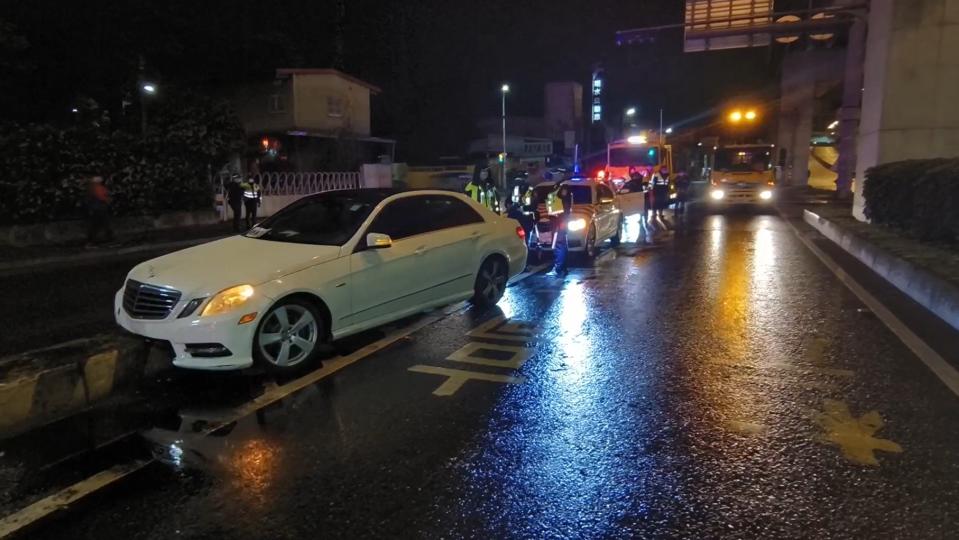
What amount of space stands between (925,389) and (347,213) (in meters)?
5.18

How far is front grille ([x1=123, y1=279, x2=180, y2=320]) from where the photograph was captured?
5152 mm

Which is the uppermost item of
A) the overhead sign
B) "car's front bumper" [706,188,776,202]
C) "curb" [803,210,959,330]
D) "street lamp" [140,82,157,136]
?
the overhead sign

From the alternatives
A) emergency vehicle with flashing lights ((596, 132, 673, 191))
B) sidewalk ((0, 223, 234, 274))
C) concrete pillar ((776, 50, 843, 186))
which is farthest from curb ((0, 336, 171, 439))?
concrete pillar ((776, 50, 843, 186))

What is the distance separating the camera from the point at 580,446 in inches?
163

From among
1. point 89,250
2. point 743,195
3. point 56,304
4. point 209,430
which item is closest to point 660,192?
point 743,195

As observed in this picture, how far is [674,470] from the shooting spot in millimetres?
3797

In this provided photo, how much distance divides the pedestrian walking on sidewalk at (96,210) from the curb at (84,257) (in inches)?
23.1

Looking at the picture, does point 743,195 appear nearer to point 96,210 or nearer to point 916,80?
point 916,80

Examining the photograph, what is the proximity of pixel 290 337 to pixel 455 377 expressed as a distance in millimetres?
1413

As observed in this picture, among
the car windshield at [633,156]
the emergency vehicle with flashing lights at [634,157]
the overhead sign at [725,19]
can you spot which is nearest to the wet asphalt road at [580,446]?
the overhead sign at [725,19]

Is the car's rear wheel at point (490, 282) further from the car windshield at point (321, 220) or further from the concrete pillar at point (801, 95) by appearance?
the concrete pillar at point (801, 95)

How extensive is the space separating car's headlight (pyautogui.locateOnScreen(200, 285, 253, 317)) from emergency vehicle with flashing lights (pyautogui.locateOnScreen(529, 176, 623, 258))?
22.1ft

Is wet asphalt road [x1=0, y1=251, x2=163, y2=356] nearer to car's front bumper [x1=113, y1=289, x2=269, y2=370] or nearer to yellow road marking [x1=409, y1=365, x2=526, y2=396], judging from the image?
car's front bumper [x1=113, y1=289, x2=269, y2=370]

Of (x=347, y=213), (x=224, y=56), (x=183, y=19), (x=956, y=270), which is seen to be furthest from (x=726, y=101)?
(x=347, y=213)
